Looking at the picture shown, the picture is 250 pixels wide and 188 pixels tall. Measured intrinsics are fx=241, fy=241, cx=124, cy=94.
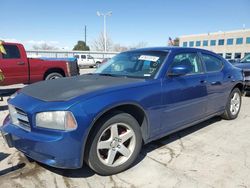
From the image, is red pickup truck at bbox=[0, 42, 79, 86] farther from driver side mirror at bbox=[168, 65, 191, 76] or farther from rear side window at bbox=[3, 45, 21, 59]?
driver side mirror at bbox=[168, 65, 191, 76]

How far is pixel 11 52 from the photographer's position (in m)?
8.49

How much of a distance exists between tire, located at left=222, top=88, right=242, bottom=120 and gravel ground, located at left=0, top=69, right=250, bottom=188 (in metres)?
1.04

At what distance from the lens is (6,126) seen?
3.05m

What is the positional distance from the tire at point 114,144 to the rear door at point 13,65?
22.1ft

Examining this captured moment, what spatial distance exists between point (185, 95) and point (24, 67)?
22.3 ft

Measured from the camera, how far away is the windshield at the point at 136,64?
3678mm

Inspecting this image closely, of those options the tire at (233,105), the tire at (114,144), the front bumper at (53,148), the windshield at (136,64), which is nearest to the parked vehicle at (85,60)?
the tire at (233,105)

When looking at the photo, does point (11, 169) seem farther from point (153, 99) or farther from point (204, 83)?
point (204, 83)

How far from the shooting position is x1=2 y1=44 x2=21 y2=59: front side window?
8406mm

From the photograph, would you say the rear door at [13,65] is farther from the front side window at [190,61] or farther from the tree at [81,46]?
the tree at [81,46]

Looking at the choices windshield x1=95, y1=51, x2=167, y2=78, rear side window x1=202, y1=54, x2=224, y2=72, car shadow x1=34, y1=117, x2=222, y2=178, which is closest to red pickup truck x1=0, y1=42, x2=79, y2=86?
windshield x1=95, y1=51, x2=167, y2=78

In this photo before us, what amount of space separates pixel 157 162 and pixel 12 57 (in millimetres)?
7153

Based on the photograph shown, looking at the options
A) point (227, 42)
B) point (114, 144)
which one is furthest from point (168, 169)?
point (227, 42)

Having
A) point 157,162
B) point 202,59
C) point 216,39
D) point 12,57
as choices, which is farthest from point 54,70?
point 216,39
